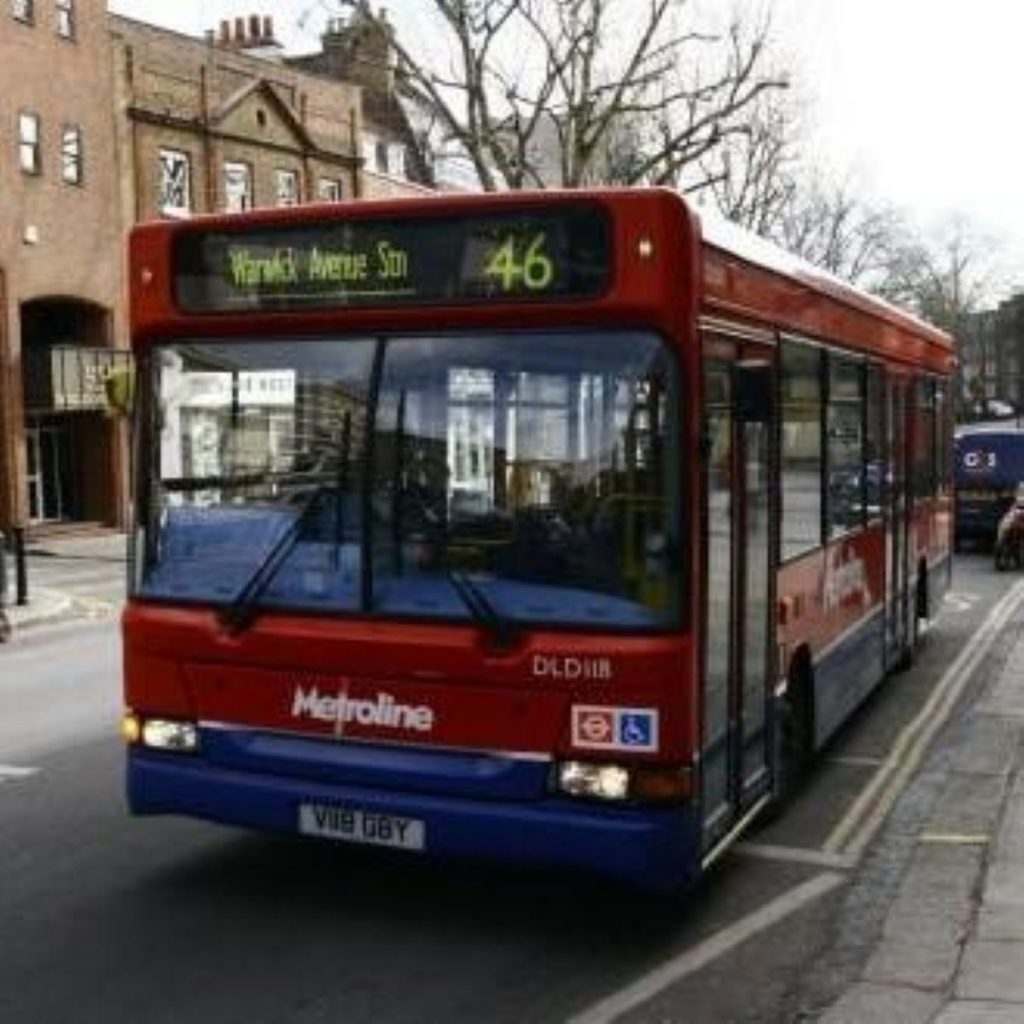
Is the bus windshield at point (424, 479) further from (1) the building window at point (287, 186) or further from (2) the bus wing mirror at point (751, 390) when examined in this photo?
(1) the building window at point (287, 186)

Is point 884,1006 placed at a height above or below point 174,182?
below

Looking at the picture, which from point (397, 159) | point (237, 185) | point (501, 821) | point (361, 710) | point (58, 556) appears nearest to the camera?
point (501, 821)

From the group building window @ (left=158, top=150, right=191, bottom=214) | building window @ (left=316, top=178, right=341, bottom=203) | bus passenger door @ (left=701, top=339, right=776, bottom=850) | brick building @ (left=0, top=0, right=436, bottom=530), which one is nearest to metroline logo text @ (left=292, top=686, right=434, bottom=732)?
bus passenger door @ (left=701, top=339, right=776, bottom=850)

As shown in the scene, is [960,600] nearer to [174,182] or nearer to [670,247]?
[670,247]

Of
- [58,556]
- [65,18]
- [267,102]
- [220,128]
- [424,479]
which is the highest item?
[65,18]

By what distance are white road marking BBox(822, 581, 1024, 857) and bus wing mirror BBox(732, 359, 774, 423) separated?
2.38 m

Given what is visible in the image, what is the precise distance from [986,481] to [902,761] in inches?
859

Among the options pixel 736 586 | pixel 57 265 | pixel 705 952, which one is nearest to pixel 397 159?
pixel 57 265

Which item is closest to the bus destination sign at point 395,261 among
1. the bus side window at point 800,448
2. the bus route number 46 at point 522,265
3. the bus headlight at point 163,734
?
the bus route number 46 at point 522,265

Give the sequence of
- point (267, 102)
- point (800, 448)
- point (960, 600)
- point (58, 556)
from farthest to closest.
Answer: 1. point (267, 102)
2. point (58, 556)
3. point (960, 600)
4. point (800, 448)

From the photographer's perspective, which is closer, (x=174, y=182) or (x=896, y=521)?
(x=896, y=521)

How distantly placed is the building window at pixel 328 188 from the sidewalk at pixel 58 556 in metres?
12.4

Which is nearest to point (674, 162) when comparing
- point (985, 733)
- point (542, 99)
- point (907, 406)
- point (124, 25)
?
point (542, 99)

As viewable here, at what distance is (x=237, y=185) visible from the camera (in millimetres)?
42250
